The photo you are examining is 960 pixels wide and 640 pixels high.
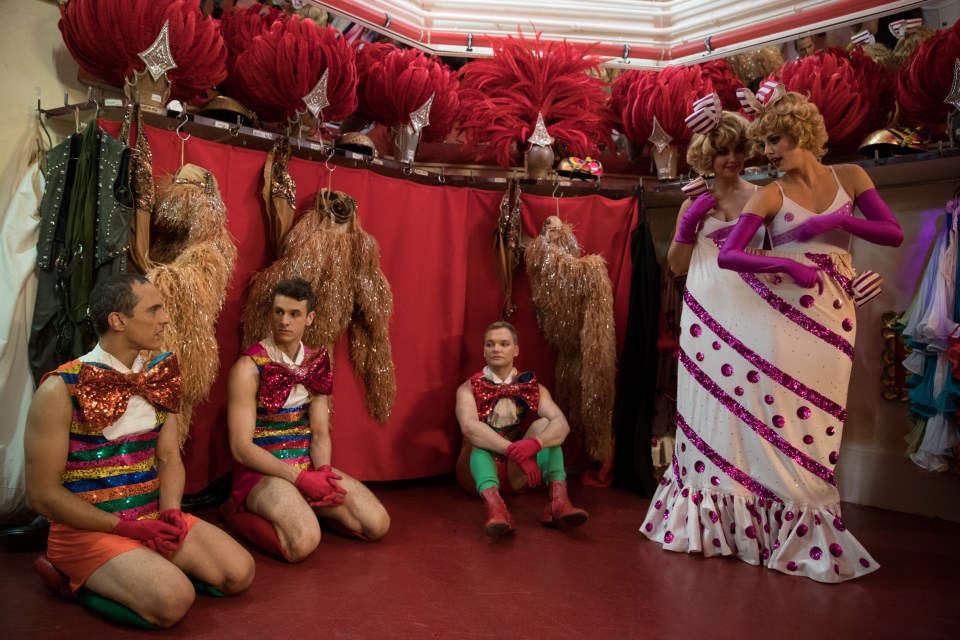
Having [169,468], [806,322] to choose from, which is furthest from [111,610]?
[806,322]

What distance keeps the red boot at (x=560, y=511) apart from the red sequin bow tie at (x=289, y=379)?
117 centimetres

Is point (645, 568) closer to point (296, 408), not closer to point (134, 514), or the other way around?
point (296, 408)

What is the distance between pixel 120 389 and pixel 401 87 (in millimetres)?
2373

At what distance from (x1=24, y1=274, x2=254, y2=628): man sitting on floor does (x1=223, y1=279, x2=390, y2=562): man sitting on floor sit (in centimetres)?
39

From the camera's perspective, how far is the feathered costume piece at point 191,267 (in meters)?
3.08

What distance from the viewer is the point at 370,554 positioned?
10.3ft

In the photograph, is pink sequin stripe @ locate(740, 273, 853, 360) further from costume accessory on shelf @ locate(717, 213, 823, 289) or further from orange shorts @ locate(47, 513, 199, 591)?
orange shorts @ locate(47, 513, 199, 591)

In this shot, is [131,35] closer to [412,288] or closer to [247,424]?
[247,424]

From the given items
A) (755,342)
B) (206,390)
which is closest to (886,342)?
(755,342)

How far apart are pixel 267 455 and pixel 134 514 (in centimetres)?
65

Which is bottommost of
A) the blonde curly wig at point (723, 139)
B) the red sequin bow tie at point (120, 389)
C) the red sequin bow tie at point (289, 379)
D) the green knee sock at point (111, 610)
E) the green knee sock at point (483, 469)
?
the green knee sock at point (111, 610)

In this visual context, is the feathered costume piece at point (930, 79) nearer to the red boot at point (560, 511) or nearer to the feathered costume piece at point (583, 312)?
the feathered costume piece at point (583, 312)

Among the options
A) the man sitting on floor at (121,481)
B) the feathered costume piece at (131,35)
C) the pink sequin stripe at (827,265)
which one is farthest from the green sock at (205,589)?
the pink sequin stripe at (827,265)

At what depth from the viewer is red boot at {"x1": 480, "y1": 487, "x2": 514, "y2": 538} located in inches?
130
